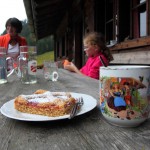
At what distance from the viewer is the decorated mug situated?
583 millimetres

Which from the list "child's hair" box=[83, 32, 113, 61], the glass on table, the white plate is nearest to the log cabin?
"child's hair" box=[83, 32, 113, 61]

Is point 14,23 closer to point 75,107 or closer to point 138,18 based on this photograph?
point 138,18

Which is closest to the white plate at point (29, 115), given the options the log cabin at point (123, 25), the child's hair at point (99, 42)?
the child's hair at point (99, 42)

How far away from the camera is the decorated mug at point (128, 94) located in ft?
1.91

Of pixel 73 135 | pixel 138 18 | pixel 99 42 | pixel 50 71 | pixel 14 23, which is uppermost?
pixel 138 18

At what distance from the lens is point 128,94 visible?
581mm

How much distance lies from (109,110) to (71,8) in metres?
6.92

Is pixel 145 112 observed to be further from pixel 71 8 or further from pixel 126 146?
pixel 71 8

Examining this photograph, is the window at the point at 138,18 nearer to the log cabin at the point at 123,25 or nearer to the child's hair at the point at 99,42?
the log cabin at the point at 123,25

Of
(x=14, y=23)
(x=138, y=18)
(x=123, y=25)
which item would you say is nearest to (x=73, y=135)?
(x=14, y=23)

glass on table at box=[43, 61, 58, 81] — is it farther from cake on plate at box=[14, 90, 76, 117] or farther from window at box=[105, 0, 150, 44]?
window at box=[105, 0, 150, 44]

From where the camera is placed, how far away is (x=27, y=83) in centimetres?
160

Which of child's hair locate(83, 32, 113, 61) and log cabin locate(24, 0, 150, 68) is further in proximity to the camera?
log cabin locate(24, 0, 150, 68)

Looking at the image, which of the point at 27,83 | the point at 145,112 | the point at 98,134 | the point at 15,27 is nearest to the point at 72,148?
the point at 98,134
